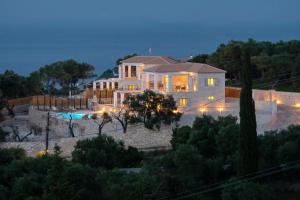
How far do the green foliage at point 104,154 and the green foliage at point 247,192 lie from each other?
257 inches

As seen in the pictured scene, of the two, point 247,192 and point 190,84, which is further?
point 190,84

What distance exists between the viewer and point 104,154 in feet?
69.0

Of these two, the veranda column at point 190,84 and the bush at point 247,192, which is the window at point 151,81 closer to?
the veranda column at point 190,84

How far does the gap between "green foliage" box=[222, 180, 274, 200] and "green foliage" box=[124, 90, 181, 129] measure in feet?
35.9

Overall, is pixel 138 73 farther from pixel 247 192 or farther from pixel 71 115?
pixel 247 192

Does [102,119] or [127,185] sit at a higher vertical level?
[102,119]

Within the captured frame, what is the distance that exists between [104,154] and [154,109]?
604 centimetres

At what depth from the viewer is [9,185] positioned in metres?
17.5

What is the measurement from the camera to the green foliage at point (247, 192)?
49.0 feet

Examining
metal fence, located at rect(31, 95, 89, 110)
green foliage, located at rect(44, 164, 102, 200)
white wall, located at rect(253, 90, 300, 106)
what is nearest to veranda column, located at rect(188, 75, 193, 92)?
white wall, located at rect(253, 90, 300, 106)

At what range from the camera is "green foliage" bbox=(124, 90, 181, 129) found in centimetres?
2637

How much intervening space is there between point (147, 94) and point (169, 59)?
979 centimetres

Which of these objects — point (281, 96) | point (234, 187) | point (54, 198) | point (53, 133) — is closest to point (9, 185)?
point (54, 198)

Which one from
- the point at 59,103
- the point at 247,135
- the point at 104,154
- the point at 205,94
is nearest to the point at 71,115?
the point at 59,103
